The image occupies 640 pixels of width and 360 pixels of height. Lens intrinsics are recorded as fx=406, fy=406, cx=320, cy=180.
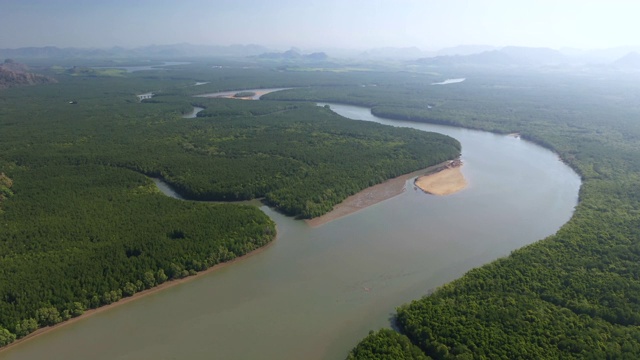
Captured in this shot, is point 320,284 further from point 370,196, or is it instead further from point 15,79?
point 15,79

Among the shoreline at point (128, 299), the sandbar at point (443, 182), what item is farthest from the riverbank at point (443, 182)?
the shoreline at point (128, 299)

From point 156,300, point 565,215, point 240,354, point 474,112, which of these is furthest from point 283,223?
point 474,112

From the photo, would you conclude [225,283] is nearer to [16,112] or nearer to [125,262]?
[125,262]

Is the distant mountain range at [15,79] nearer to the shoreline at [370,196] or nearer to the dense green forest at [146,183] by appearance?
the dense green forest at [146,183]

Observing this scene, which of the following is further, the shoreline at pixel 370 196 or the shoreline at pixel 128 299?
the shoreline at pixel 370 196

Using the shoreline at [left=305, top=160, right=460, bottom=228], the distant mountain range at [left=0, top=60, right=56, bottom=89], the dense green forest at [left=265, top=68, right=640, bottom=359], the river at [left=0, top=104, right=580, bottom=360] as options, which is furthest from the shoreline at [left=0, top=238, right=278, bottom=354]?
the distant mountain range at [left=0, top=60, right=56, bottom=89]

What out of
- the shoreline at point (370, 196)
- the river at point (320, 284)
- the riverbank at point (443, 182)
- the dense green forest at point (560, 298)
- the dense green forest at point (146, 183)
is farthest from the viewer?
the riverbank at point (443, 182)

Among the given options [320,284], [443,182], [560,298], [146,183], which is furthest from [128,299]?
[443,182]

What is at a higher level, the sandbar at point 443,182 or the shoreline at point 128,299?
the sandbar at point 443,182
